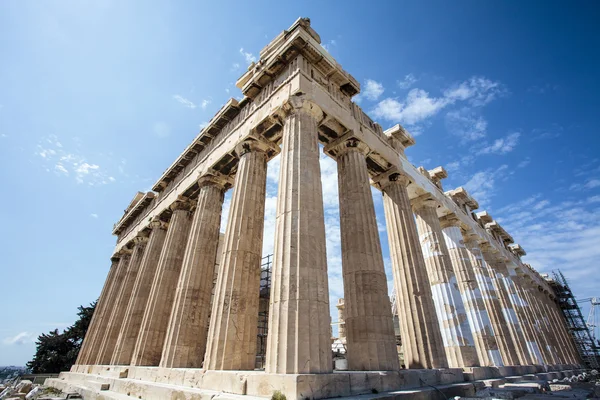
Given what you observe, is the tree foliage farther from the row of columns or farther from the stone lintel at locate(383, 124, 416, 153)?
the stone lintel at locate(383, 124, 416, 153)

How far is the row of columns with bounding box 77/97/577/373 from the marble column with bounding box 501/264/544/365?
2.14 meters

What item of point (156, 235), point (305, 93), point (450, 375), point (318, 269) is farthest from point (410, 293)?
point (156, 235)

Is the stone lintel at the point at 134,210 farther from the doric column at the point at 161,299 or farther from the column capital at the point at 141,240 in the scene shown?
the doric column at the point at 161,299

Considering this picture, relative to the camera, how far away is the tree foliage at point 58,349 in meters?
30.8

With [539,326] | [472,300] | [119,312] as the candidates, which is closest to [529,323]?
[539,326]

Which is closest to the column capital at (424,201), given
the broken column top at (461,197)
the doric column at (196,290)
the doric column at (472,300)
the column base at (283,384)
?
the doric column at (472,300)

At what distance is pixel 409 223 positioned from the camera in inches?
524

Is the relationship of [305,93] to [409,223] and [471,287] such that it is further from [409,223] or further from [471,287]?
[471,287]

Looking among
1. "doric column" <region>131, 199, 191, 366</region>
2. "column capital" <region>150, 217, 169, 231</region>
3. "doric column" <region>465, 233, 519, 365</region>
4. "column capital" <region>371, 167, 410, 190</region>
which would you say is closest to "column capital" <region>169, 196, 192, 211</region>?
"doric column" <region>131, 199, 191, 366</region>

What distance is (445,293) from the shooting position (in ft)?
47.2

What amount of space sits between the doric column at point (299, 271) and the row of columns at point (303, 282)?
29 mm

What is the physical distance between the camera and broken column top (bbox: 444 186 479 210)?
21531 millimetres

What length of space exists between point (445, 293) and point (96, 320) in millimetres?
25403

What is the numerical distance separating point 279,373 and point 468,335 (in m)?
11.6
